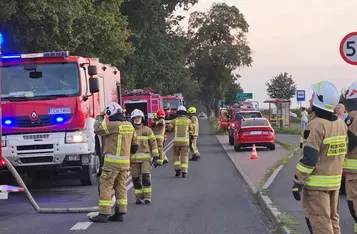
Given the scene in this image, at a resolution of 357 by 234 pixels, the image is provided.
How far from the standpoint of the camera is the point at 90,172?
46.5 ft

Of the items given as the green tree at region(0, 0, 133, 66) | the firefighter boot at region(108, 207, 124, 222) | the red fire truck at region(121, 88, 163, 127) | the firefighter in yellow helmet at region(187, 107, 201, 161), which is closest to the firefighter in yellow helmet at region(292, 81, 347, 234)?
the firefighter boot at region(108, 207, 124, 222)

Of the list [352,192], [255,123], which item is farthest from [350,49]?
[255,123]

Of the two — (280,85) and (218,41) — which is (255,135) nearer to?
(218,41)

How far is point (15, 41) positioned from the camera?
66.7 feet

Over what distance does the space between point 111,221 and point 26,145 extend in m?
4.31

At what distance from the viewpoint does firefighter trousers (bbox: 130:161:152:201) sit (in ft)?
38.2

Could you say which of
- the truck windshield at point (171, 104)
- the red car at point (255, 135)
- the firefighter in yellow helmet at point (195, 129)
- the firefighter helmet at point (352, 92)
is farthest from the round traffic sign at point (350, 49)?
the truck windshield at point (171, 104)

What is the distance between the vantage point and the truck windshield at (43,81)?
531 inches

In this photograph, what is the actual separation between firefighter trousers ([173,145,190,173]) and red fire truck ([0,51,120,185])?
10.4ft

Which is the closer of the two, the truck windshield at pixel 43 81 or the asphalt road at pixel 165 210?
the asphalt road at pixel 165 210

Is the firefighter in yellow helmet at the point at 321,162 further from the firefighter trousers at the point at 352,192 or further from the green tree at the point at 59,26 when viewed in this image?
the green tree at the point at 59,26

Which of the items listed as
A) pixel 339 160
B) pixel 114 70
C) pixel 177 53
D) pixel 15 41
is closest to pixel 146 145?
pixel 339 160

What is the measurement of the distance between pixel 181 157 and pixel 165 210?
558 centimetres

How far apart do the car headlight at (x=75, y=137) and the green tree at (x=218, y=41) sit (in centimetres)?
6754
